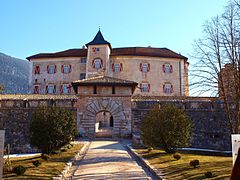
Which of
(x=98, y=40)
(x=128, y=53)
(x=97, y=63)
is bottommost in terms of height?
(x=97, y=63)

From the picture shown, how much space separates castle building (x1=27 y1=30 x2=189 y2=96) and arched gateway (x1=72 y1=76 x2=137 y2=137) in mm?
17431

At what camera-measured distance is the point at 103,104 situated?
2286 cm

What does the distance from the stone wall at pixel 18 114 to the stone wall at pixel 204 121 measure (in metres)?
5.24

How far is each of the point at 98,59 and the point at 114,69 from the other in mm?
2798

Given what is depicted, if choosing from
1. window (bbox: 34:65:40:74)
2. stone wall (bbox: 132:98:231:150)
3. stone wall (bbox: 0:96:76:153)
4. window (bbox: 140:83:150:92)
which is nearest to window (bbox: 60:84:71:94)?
window (bbox: 34:65:40:74)

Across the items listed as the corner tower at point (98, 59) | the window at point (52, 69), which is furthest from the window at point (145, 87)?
the window at point (52, 69)

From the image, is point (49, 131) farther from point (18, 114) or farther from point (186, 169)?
point (18, 114)

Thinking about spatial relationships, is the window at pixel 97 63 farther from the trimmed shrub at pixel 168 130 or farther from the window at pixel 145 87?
the trimmed shrub at pixel 168 130

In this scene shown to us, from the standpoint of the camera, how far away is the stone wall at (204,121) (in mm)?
22188

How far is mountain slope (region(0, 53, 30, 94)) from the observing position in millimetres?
112088

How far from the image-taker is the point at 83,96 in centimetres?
2291

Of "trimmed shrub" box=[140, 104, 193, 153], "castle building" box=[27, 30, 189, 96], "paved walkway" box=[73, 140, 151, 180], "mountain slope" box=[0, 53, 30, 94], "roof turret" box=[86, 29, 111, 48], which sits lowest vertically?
"paved walkway" box=[73, 140, 151, 180]

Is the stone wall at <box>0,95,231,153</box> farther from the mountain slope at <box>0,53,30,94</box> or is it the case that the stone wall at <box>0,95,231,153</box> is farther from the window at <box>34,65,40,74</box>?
the mountain slope at <box>0,53,30,94</box>

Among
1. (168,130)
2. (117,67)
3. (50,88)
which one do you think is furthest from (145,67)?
(168,130)
